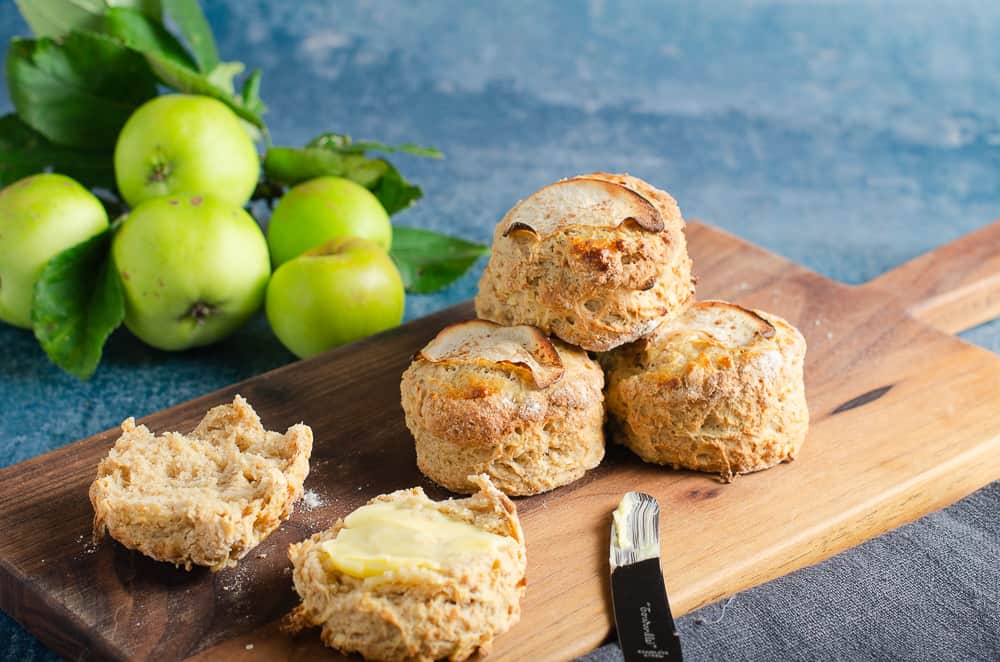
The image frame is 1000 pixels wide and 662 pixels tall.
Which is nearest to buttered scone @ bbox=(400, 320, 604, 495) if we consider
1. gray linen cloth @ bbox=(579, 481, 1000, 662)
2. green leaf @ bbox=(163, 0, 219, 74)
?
gray linen cloth @ bbox=(579, 481, 1000, 662)

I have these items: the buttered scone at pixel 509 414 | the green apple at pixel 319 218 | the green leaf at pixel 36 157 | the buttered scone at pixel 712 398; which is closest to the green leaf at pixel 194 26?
the green leaf at pixel 36 157

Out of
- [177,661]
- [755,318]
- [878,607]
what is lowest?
[177,661]

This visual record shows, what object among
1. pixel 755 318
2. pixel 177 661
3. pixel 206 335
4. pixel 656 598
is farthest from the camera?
pixel 206 335

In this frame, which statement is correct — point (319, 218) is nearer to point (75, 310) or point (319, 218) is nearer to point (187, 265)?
point (187, 265)

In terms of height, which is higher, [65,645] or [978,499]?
[978,499]

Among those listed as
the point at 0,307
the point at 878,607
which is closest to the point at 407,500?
the point at 878,607

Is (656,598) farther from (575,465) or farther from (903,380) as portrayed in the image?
(903,380)

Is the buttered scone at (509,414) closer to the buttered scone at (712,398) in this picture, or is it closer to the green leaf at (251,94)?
→ the buttered scone at (712,398)
